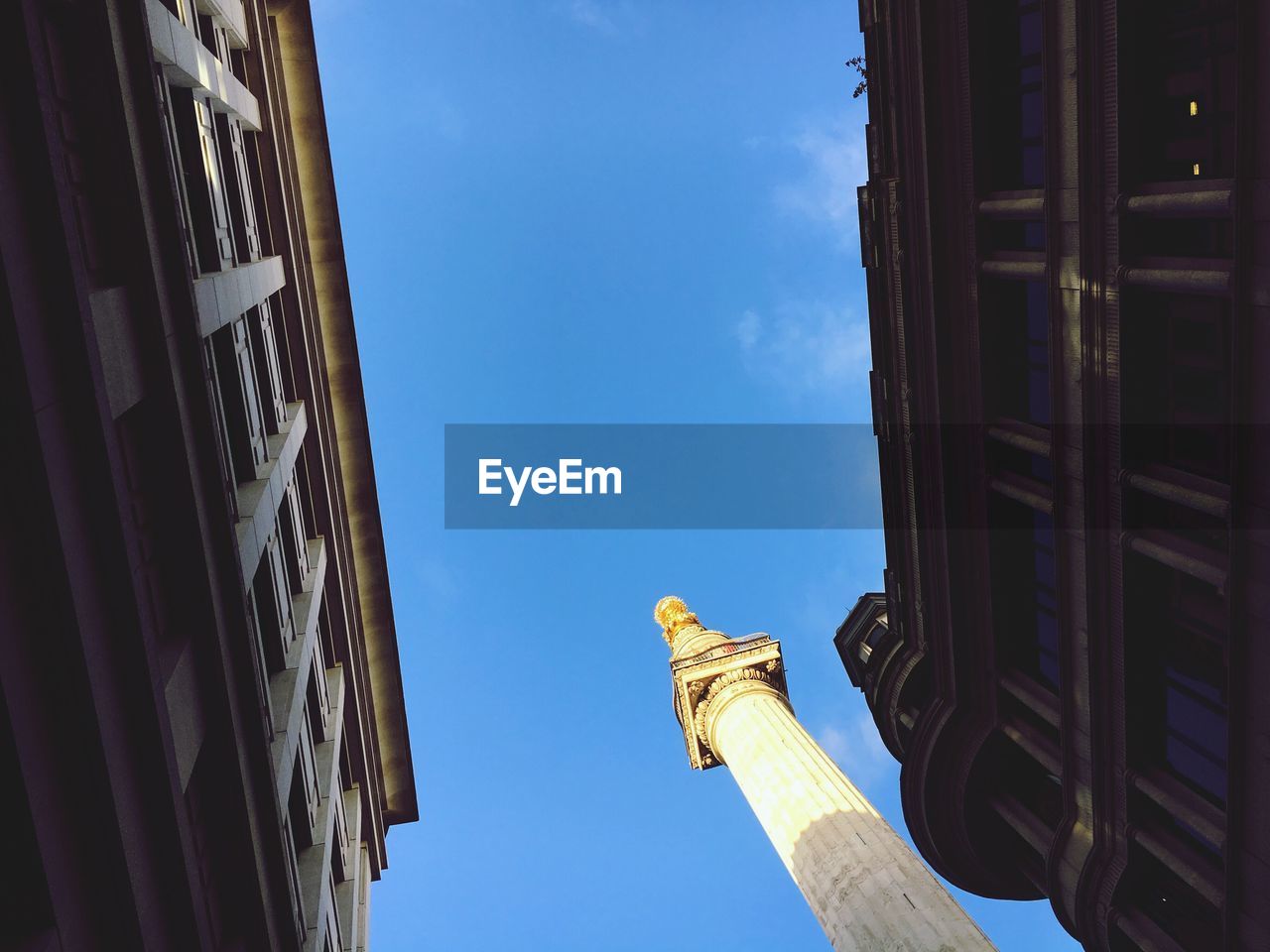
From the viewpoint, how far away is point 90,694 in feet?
37.3

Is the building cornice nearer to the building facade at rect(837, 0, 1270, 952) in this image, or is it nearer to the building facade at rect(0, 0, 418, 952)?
the building facade at rect(0, 0, 418, 952)

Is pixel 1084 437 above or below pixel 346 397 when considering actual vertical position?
below

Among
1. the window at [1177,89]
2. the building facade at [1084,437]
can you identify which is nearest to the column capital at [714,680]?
the building facade at [1084,437]

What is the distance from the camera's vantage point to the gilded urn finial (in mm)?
63188

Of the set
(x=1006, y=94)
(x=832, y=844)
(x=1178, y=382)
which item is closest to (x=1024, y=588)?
(x=1178, y=382)

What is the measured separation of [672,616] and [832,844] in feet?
94.8

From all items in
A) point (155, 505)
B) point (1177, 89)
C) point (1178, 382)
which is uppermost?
point (1177, 89)

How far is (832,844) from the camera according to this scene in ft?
119

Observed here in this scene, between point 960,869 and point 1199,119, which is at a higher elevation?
point 1199,119

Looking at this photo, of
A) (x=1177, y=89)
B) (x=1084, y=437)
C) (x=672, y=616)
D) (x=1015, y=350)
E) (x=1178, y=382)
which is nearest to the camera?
(x=1177, y=89)

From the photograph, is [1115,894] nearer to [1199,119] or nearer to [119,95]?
[1199,119]

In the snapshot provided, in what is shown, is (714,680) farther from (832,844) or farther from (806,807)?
(832,844)

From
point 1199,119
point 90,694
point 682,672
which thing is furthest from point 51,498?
point 682,672

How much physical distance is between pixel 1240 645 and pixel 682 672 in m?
40.8
